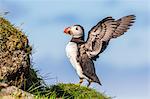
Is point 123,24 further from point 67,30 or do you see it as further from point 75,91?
point 75,91

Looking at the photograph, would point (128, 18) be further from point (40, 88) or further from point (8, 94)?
point (8, 94)

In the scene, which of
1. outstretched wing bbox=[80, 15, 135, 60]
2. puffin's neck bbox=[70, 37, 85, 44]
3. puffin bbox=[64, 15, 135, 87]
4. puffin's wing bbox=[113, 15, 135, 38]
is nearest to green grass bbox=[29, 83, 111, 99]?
puffin bbox=[64, 15, 135, 87]

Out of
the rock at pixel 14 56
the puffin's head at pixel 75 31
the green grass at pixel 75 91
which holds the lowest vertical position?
the green grass at pixel 75 91

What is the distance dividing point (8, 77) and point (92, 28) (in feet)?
8.05

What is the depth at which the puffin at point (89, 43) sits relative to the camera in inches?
521

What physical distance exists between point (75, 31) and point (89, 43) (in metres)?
0.44

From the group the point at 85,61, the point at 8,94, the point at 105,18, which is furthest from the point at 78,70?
the point at 8,94

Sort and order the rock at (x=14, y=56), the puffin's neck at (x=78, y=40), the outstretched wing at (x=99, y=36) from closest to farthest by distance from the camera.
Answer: the rock at (x=14, y=56)
the outstretched wing at (x=99, y=36)
the puffin's neck at (x=78, y=40)

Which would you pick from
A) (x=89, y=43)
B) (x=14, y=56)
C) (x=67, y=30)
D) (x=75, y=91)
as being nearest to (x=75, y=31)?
(x=67, y=30)

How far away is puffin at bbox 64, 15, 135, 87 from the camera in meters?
13.2

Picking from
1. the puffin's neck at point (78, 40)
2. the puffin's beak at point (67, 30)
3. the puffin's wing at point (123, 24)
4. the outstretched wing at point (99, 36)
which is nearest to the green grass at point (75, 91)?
the outstretched wing at point (99, 36)

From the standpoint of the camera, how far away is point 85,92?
46.3 ft

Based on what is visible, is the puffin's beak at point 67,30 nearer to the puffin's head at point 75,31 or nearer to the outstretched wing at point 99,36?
the puffin's head at point 75,31

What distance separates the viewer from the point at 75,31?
43.9 feet
